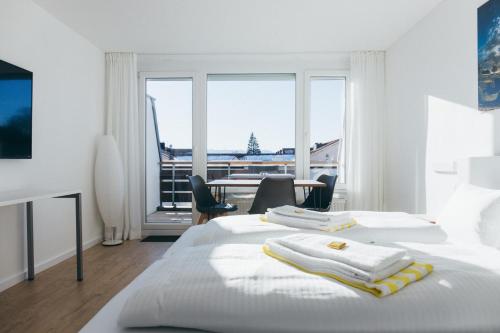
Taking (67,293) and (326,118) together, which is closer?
(67,293)

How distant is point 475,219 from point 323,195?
2.32m

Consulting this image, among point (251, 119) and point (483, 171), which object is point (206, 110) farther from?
point (483, 171)

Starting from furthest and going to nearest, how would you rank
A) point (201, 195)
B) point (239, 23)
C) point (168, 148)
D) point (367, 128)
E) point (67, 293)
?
point (168, 148), point (367, 128), point (201, 195), point (239, 23), point (67, 293)

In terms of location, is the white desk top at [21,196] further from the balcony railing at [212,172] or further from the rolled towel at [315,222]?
the balcony railing at [212,172]

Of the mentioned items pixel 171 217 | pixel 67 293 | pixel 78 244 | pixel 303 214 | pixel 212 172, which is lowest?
pixel 67 293

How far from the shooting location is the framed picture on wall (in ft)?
7.69

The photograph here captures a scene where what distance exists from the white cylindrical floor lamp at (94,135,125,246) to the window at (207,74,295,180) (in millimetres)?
1232

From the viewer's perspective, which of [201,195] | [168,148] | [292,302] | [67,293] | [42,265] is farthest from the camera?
[168,148]

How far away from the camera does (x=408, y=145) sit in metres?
3.80

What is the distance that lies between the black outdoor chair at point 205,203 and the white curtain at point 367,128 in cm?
167

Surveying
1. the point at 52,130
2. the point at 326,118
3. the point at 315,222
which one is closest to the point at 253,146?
the point at 326,118

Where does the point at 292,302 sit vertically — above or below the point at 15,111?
below

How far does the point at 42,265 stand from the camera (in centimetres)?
312

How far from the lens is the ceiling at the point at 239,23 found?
10.3 feet
